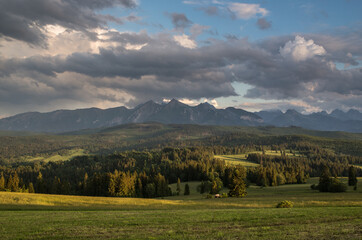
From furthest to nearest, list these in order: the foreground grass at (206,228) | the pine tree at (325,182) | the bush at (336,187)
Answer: the pine tree at (325,182)
the bush at (336,187)
the foreground grass at (206,228)

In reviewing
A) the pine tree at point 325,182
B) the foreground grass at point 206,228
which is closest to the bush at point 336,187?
the pine tree at point 325,182

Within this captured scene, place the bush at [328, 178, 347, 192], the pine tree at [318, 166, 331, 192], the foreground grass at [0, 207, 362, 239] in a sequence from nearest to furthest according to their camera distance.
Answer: the foreground grass at [0, 207, 362, 239]
the bush at [328, 178, 347, 192]
the pine tree at [318, 166, 331, 192]

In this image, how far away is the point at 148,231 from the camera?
1047 inches

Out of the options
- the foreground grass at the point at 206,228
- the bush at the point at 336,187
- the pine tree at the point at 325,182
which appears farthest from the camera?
the pine tree at the point at 325,182

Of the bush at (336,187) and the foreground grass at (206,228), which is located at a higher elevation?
the foreground grass at (206,228)

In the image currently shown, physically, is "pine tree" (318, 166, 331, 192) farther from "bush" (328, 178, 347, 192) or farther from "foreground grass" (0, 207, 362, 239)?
"foreground grass" (0, 207, 362, 239)

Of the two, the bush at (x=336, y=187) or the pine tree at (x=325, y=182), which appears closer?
the bush at (x=336, y=187)

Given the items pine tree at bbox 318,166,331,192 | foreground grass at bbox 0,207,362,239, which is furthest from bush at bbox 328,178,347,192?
foreground grass at bbox 0,207,362,239

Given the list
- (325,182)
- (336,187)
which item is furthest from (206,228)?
(325,182)

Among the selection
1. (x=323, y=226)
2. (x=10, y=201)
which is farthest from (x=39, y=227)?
(x=10, y=201)

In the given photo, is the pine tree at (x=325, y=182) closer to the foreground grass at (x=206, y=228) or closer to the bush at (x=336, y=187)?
the bush at (x=336, y=187)

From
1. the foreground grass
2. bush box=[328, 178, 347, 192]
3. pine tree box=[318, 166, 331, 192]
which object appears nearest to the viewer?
the foreground grass

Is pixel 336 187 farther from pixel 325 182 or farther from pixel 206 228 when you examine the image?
pixel 206 228

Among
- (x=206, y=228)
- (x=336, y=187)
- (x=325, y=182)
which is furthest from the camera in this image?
(x=325, y=182)
